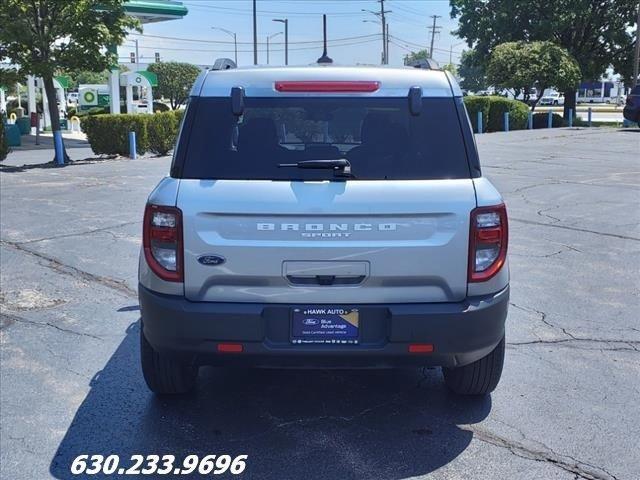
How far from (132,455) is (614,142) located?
25214mm

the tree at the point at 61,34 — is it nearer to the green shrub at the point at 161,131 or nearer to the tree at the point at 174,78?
the green shrub at the point at 161,131

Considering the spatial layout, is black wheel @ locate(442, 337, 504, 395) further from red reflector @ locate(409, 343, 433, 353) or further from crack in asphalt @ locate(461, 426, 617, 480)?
red reflector @ locate(409, 343, 433, 353)

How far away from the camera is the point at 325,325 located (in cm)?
331

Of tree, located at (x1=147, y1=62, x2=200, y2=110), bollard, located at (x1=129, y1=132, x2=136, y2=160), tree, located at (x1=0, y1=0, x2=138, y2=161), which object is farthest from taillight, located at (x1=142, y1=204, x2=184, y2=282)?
tree, located at (x1=147, y1=62, x2=200, y2=110)

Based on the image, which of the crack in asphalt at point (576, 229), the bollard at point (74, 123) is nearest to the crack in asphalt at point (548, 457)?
the crack in asphalt at point (576, 229)

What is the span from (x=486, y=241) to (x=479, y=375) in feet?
3.14

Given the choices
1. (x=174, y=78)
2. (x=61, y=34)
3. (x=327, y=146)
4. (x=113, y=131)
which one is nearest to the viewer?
(x=327, y=146)

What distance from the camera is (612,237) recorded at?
8.80 metres

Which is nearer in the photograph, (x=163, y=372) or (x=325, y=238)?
(x=325, y=238)

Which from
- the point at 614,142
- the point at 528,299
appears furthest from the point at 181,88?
the point at 528,299

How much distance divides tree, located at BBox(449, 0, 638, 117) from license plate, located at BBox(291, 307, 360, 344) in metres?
37.9

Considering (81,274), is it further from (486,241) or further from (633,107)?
(633,107)

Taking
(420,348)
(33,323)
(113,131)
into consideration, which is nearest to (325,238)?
(420,348)

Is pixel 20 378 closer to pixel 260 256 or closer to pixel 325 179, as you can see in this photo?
pixel 260 256
